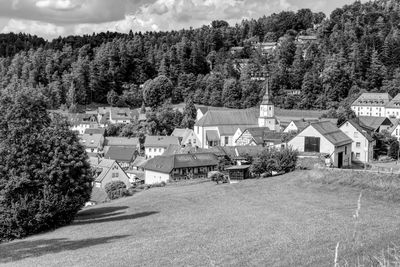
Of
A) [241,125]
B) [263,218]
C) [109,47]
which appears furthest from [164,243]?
[109,47]

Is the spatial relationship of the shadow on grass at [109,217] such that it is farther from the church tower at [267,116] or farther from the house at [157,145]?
the house at [157,145]

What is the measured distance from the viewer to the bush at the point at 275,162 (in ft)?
128

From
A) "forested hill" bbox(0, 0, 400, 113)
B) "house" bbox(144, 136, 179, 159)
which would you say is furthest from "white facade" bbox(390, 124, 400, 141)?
"house" bbox(144, 136, 179, 159)

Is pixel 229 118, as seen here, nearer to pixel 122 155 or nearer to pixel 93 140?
pixel 122 155

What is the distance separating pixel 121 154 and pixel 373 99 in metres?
52.3

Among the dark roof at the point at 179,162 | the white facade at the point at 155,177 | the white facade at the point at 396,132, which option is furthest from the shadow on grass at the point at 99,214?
the white facade at the point at 396,132

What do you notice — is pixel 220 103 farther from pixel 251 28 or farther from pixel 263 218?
pixel 263 218

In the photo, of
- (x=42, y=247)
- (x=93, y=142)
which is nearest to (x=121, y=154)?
(x=93, y=142)

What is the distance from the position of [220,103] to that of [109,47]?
48.0 m

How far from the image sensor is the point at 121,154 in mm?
74500

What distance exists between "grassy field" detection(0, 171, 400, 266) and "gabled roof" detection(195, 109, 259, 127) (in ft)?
148

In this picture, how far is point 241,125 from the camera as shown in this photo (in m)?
76.8

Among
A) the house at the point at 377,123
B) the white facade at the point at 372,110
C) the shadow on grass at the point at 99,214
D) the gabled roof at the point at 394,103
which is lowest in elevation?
the shadow on grass at the point at 99,214

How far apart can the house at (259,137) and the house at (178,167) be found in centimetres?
1111
